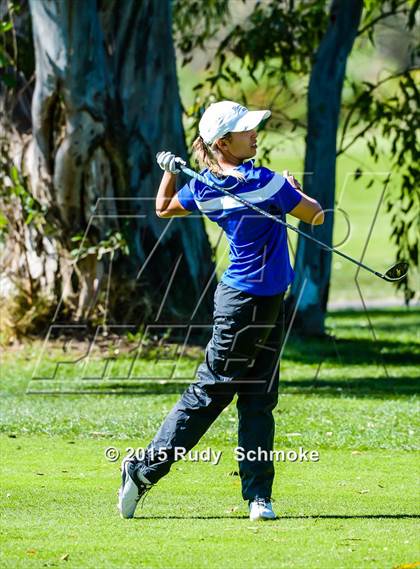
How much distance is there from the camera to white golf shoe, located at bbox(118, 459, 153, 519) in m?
6.48

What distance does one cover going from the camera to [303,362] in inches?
563

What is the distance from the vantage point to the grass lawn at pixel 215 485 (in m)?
5.63

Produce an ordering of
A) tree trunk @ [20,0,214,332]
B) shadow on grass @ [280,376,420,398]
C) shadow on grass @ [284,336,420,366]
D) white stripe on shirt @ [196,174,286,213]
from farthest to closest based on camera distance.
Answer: shadow on grass @ [284,336,420,366] → tree trunk @ [20,0,214,332] → shadow on grass @ [280,376,420,398] → white stripe on shirt @ [196,174,286,213]

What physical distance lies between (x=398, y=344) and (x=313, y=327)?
3.39ft

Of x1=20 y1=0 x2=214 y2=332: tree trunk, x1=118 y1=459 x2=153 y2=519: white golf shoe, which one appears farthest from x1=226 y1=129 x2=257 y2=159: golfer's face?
x1=20 y1=0 x2=214 y2=332: tree trunk

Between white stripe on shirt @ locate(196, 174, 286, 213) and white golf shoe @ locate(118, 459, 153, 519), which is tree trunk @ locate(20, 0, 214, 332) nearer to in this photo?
white stripe on shirt @ locate(196, 174, 286, 213)

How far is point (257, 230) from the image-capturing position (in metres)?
6.36

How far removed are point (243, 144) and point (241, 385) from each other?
1.15 metres

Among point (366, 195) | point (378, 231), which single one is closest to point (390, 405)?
point (378, 231)

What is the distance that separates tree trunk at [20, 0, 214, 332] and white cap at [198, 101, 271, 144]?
7.79m

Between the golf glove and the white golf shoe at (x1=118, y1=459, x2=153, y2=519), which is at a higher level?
the golf glove

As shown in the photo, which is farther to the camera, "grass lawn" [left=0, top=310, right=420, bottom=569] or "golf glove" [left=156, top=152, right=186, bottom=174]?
"golf glove" [left=156, top=152, right=186, bottom=174]

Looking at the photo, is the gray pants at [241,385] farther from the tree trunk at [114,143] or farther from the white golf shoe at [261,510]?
the tree trunk at [114,143]

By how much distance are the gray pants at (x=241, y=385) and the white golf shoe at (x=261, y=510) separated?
0.13 ft
